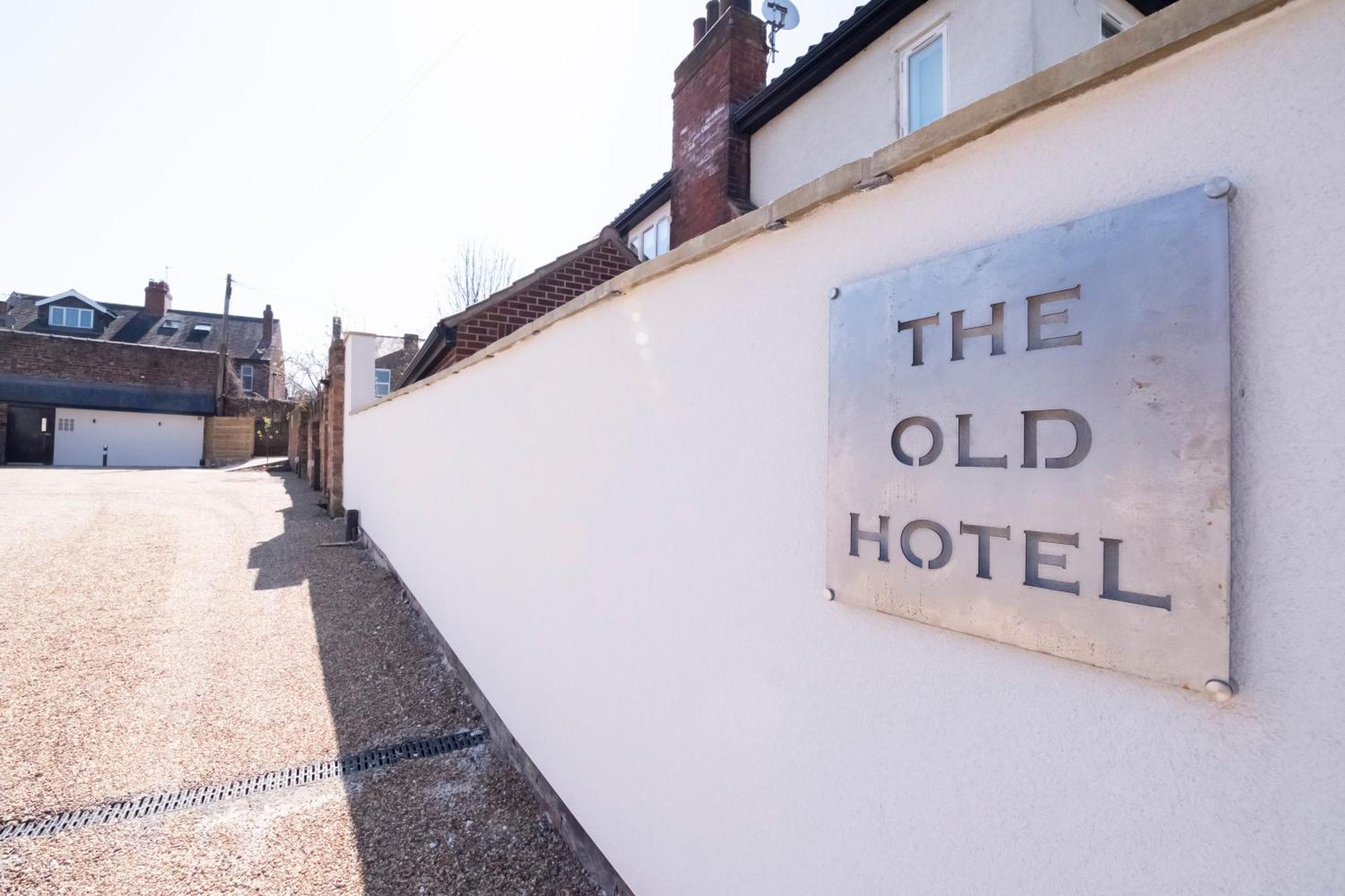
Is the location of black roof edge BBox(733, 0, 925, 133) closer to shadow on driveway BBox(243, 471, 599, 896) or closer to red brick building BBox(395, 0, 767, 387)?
red brick building BBox(395, 0, 767, 387)

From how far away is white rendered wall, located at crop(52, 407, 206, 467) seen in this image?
27.7 metres

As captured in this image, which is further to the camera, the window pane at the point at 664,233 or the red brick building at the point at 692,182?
the window pane at the point at 664,233

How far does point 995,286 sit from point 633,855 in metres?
2.42

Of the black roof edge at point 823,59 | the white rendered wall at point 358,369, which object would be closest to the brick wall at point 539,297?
the black roof edge at point 823,59

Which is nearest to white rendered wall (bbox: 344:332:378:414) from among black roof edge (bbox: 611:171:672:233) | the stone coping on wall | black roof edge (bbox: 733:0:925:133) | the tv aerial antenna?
black roof edge (bbox: 611:171:672:233)

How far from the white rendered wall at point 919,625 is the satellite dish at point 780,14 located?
7772 mm

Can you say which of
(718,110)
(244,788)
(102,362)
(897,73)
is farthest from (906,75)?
(102,362)

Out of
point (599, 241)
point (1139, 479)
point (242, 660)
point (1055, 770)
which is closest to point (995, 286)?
point (1139, 479)

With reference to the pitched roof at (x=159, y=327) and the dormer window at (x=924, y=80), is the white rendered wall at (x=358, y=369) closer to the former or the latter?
the dormer window at (x=924, y=80)

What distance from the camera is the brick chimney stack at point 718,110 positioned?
8.29 metres

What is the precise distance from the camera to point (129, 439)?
1130 inches

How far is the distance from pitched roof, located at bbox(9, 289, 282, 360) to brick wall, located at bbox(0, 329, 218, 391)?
11.5ft

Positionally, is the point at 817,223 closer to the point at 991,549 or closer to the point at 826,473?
the point at 826,473

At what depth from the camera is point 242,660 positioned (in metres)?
5.18
